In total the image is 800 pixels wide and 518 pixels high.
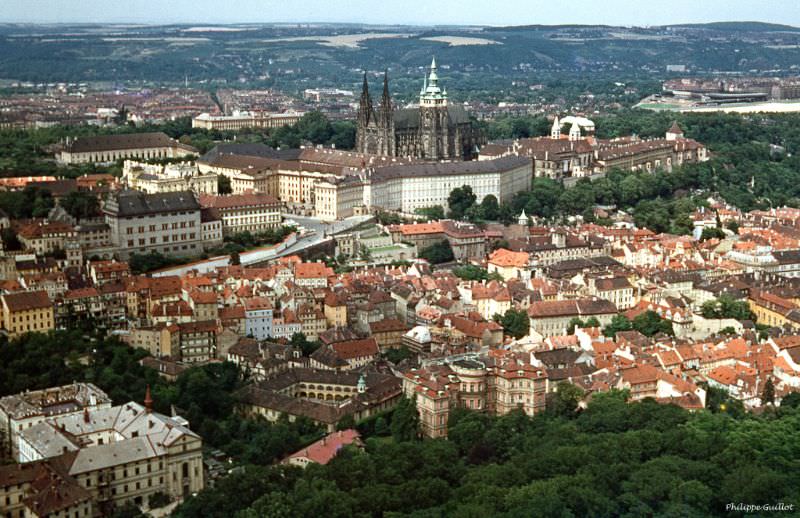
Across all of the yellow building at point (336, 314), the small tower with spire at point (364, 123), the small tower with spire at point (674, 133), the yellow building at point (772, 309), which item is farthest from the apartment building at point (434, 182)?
the yellow building at point (772, 309)

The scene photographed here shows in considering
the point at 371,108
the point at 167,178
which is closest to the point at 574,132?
the point at 371,108

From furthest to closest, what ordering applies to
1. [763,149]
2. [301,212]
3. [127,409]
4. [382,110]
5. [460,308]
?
1. [763,149]
2. [382,110]
3. [301,212]
4. [460,308]
5. [127,409]

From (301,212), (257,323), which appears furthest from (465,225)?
(257,323)

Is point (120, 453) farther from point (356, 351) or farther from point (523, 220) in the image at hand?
point (523, 220)

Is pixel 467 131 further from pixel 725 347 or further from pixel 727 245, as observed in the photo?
pixel 725 347

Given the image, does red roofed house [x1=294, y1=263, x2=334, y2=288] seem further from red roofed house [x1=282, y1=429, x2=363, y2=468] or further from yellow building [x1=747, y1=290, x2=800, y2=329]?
yellow building [x1=747, y1=290, x2=800, y2=329]

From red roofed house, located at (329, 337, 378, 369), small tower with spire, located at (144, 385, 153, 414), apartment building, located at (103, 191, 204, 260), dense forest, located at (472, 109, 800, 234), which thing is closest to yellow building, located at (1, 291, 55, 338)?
small tower with spire, located at (144, 385, 153, 414)

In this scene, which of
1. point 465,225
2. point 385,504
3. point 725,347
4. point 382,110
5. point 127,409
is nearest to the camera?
point 385,504
